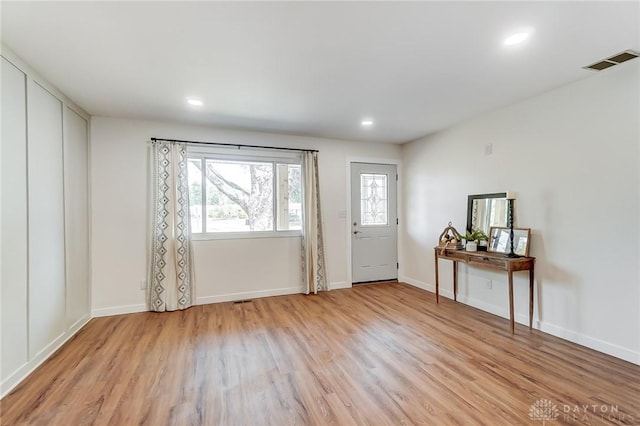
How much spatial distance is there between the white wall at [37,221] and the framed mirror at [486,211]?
15.1 feet

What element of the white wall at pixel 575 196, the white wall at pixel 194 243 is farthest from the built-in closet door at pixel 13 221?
the white wall at pixel 575 196

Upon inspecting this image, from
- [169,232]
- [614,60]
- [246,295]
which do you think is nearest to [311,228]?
[246,295]

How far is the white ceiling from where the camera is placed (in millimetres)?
1753

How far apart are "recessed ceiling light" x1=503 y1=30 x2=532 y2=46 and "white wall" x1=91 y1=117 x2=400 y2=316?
9.68 ft

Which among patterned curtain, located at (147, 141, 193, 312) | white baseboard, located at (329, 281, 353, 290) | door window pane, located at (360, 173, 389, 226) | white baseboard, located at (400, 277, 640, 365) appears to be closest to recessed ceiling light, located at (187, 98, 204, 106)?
patterned curtain, located at (147, 141, 193, 312)

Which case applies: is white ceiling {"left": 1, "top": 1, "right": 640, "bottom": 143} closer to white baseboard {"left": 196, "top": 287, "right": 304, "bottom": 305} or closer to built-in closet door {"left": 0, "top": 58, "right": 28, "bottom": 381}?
built-in closet door {"left": 0, "top": 58, "right": 28, "bottom": 381}

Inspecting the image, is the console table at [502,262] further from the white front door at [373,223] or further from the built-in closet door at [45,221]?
the built-in closet door at [45,221]

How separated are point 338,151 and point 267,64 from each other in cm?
257

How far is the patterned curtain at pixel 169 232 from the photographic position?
3.71 metres

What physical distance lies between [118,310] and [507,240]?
189 inches

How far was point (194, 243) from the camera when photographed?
397 cm

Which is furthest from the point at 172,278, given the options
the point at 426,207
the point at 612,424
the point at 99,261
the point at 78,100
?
the point at 612,424

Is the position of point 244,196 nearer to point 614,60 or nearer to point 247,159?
point 247,159

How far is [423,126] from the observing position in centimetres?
412
